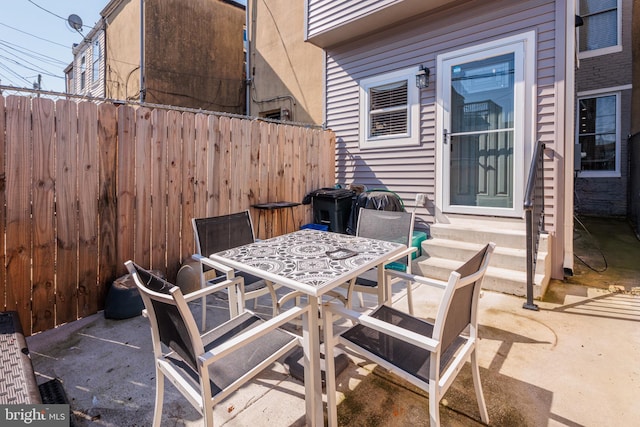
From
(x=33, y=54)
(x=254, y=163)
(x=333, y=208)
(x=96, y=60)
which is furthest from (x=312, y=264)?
(x=33, y=54)

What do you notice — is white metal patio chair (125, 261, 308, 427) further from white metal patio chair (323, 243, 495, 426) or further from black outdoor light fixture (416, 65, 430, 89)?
black outdoor light fixture (416, 65, 430, 89)

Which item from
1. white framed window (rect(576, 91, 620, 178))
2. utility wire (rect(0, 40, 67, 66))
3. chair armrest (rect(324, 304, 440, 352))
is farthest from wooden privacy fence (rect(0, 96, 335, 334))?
utility wire (rect(0, 40, 67, 66))

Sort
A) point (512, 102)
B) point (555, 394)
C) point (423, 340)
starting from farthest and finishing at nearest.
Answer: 1. point (512, 102)
2. point (555, 394)
3. point (423, 340)

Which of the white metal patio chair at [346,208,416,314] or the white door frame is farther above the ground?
the white door frame

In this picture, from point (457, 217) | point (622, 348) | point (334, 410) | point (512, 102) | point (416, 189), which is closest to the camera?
point (334, 410)

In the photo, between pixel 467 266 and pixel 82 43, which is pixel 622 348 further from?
pixel 82 43

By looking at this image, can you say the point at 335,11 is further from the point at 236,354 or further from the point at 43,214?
the point at 236,354

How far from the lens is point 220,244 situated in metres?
2.73

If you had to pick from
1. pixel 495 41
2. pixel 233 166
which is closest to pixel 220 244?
pixel 233 166

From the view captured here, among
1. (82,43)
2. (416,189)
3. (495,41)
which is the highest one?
(82,43)

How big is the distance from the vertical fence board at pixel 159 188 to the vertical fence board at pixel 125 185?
195 millimetres

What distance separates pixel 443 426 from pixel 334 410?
585 millimetres

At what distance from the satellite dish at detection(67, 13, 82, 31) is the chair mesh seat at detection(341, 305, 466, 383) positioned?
1444cm

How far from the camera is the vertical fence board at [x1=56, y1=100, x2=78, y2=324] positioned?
2.67 meters
